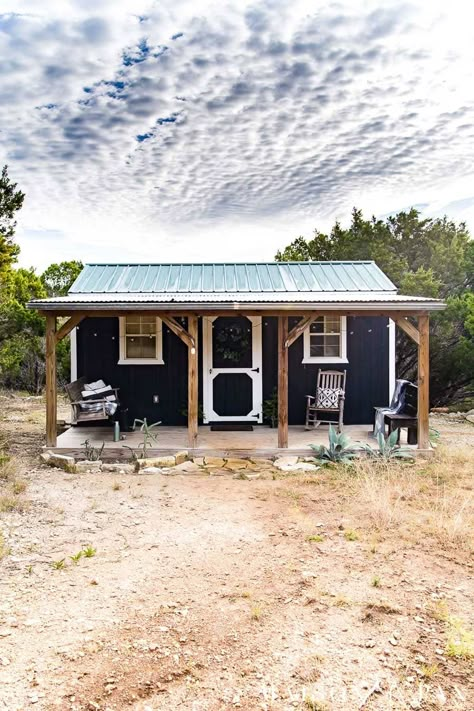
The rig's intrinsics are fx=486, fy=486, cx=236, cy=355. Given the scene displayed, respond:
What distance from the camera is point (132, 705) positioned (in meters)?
2.36

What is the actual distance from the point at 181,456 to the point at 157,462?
41 centimetres

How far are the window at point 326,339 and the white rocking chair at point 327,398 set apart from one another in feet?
1.20

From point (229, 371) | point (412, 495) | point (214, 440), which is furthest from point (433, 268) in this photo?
point (412, 495)

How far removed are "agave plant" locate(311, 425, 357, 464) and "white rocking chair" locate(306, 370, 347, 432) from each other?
Result: 3.79 feet

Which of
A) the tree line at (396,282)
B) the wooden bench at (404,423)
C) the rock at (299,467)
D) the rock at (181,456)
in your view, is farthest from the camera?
the tree line at (396,282)

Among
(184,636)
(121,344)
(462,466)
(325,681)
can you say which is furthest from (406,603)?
(121,344)

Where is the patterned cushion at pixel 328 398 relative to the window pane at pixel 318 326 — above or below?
below

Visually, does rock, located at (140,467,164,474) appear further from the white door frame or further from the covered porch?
the white door frame

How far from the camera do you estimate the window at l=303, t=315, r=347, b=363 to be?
30.4 feet

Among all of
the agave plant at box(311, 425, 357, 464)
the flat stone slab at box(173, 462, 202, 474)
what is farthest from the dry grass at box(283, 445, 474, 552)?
the flat stone slab at box(173, 462, 202, 474)

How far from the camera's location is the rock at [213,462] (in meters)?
7.10

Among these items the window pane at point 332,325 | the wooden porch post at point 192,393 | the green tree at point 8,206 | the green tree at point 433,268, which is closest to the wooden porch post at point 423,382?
the window pane at point 332,325

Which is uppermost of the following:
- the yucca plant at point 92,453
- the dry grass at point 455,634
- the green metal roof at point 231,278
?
the green metal roof at point 231,278

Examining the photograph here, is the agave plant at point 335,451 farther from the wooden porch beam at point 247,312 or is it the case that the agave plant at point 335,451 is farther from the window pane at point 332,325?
the window pane at point 332,325
